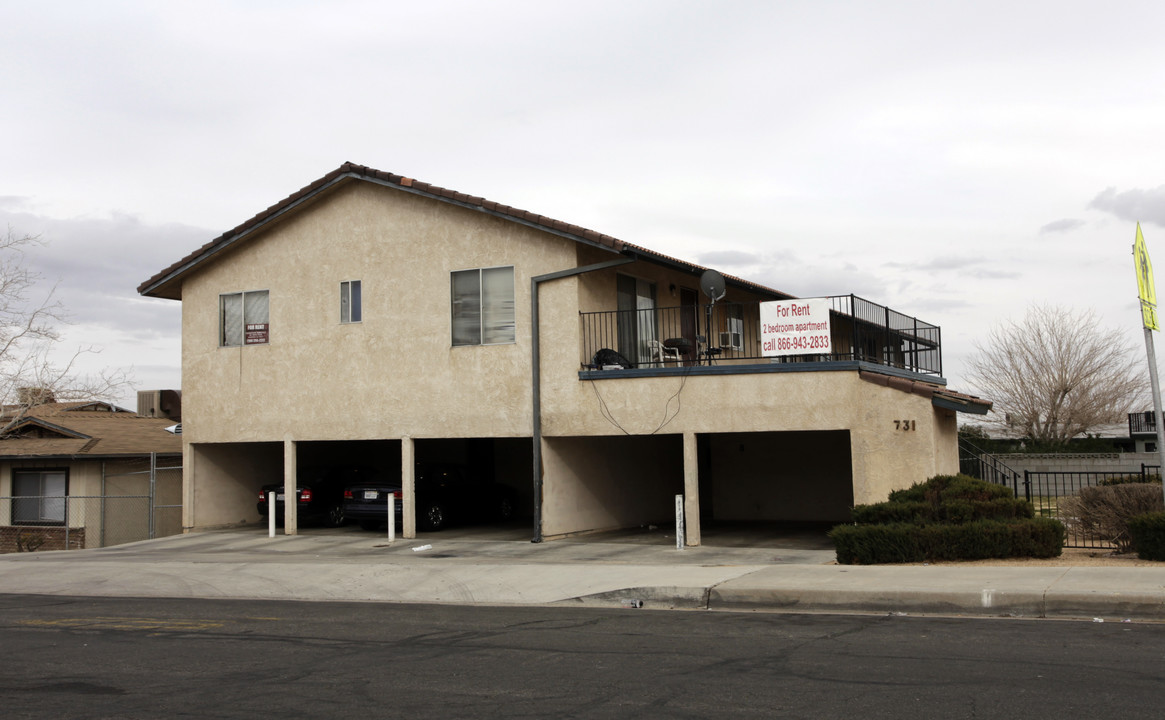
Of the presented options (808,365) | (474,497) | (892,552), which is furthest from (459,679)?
(474,497)

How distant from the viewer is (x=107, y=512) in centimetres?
2439

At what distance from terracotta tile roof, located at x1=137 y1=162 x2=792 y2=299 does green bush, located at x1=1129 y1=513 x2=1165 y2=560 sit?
882 cm

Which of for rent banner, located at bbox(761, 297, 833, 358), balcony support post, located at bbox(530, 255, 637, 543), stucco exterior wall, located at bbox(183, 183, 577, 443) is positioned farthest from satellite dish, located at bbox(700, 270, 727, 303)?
stucco exterior wall, located at bbox(183, 183, 577, 443)

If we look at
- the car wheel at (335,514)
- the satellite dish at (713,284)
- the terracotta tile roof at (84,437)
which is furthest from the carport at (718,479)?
the terracotta tile roof at (84,437)

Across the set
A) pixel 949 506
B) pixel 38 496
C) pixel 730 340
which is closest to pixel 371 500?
pixel 730 340

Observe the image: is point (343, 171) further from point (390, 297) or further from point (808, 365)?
point (808, 365)

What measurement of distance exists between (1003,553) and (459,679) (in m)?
8.03

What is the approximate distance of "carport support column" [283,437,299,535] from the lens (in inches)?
837

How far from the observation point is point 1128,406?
4338 cm

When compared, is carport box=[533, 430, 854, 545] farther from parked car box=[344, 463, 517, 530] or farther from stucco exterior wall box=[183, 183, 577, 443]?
parked car box=[344, 463, 517, 530]

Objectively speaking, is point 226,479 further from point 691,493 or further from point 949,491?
point 949,491

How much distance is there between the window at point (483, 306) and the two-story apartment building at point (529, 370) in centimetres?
4

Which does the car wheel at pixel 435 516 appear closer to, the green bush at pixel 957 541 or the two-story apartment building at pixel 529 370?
the two-story apartment building at pixel 529 370

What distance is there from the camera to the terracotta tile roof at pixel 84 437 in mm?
24031
